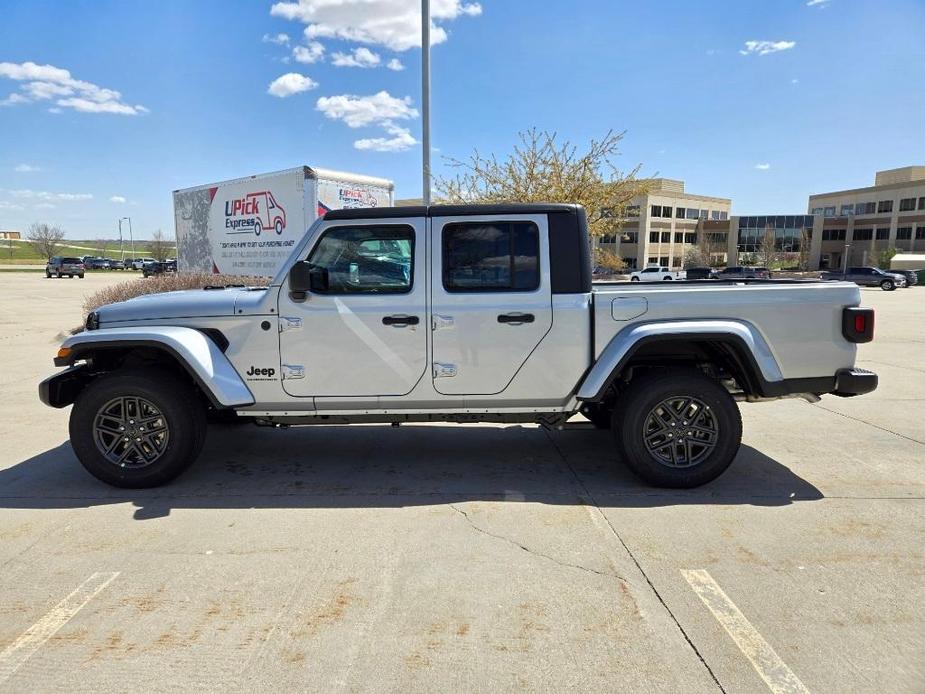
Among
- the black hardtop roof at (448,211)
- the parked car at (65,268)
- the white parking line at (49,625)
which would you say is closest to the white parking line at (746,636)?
the black hardtop roof at (448,211)

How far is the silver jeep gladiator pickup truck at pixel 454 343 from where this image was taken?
423cm

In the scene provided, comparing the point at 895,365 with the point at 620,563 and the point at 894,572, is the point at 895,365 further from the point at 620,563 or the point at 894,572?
the point at 620,563

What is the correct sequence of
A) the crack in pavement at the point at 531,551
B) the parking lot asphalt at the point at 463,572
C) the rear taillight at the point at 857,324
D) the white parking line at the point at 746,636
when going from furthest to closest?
the rear taillight at the point at 857,324
the crack in pavement at the point at 531,551
the parking lot asphalt at the point at 463,572
the white parking line at the point at 746,636

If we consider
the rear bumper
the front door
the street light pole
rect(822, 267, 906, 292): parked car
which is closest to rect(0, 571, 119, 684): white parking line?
the front door

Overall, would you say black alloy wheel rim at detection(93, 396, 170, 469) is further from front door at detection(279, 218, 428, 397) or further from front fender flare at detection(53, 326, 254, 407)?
front door at detection(279, 218, 428, 397)

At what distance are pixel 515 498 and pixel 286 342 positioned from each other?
1.99 m

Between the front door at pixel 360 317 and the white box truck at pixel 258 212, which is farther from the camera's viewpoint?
the white box truck at pixel 258 212

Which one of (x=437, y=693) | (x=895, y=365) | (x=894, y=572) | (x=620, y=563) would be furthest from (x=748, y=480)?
(x=895, y=365)

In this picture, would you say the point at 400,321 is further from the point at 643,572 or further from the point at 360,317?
the point at 643,572

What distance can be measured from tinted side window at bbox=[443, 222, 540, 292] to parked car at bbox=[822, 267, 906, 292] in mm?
44572

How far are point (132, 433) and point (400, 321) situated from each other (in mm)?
2135

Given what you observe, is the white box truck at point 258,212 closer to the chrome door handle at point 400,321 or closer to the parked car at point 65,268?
the chrome door handle at point 400,321

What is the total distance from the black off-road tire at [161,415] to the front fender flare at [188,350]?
236 mm

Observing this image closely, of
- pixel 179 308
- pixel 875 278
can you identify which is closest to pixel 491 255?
pixel 179 308
